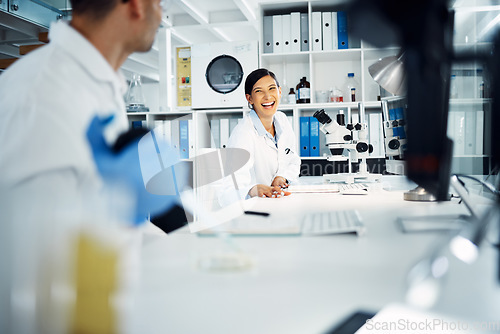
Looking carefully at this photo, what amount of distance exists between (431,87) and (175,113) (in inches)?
136

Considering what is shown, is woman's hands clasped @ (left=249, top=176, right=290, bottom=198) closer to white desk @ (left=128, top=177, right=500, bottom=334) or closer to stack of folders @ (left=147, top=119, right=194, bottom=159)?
white desk @ (left=128, top=177, right=500, bottom=334)

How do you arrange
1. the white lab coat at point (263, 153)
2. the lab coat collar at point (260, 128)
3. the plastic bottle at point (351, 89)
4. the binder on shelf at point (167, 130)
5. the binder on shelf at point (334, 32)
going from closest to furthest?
the white lab coat at point (263, 153)
the lab coat collar at point (260, 128)
the binder on shelf at point (334, 32)
the plastic bottle at point (351, 89)
the binder on shelf at point (167, 130)

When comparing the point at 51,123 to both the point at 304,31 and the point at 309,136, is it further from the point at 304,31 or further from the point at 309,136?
the point at 304,31

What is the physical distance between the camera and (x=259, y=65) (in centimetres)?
370

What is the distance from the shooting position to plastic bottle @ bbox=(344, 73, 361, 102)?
363cm

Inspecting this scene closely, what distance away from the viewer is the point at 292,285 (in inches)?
25.7

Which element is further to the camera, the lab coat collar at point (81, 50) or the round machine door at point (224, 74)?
the round machine door at point (224, 74)

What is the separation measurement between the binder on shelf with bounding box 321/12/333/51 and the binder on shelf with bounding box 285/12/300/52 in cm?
22

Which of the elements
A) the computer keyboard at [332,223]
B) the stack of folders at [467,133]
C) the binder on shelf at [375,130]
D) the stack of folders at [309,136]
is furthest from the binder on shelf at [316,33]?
the computer keyboard at [332,223]

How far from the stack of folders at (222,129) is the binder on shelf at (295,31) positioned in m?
0.84

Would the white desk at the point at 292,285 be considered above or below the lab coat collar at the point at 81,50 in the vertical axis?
below

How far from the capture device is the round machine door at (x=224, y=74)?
12.4 ft

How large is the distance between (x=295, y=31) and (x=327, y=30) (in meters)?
0.28

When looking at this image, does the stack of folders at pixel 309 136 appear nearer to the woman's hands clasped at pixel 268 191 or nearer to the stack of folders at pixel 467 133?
the stack of folders at pixel 467 133
